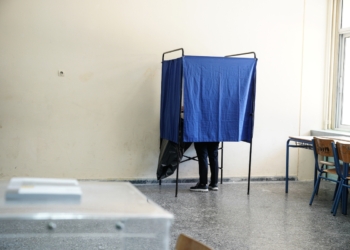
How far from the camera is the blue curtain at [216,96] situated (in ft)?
16.8

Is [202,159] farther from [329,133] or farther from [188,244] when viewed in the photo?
[188,244]

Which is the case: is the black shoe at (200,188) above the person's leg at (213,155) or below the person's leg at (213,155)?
below

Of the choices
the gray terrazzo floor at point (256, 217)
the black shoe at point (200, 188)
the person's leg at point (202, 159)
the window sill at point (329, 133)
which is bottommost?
the gray terrazzo floor at point (256, 217)

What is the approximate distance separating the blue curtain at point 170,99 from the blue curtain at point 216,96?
12 cm

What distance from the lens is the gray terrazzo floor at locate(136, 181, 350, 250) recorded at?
371 cm

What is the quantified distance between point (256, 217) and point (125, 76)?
94.8 inches

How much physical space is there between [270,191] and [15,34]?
344 centimetres

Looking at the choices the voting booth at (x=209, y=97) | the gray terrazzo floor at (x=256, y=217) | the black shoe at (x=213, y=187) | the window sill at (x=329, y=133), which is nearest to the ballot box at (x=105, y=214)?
the gray terrazzo floor at (x=256, y=217)

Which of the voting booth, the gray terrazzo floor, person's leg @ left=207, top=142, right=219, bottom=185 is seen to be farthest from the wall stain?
person's leg @ left=207, top=142, right=219, bottom=185

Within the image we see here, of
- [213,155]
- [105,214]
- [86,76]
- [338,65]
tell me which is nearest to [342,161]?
[213,155]

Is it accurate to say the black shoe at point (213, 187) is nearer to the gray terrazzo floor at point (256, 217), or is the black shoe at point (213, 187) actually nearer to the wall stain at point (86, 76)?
the gray terrazzo floor at point (256, 217)

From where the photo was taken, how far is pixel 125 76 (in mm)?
5863

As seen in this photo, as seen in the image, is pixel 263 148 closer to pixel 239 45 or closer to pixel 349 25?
pixel 239 45

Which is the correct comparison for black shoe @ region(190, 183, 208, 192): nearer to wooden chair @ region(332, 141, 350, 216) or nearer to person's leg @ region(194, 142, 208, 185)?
person's leg @ region(194, 142, 208, 185)
